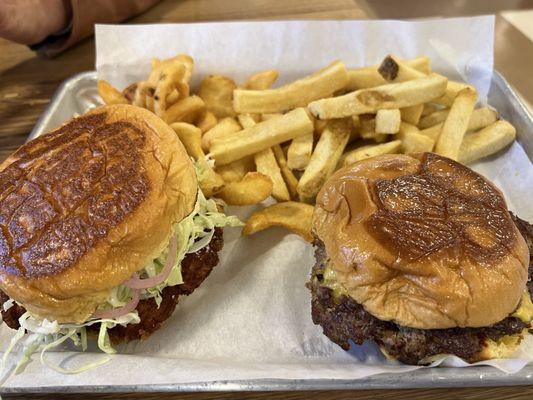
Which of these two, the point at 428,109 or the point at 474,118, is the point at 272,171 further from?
the point at 474,118

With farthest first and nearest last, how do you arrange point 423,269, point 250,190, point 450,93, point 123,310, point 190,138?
point 450,93, point 190,138, point 250,190, point 123,310, point 423,269

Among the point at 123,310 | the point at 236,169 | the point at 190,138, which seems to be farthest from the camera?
the point at 236,169

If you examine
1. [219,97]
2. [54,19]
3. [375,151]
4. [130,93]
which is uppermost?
[54,19]

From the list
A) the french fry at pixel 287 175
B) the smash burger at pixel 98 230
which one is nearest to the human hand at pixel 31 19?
the smash burger at pixel 98 230

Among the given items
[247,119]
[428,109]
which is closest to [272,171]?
[247,119]

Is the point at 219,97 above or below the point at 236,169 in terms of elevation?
above

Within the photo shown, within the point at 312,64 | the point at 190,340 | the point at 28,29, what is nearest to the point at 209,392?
the point at 190,340

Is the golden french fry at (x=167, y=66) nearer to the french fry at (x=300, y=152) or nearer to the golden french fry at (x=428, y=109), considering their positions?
the french fry at (x=300, y=152)
